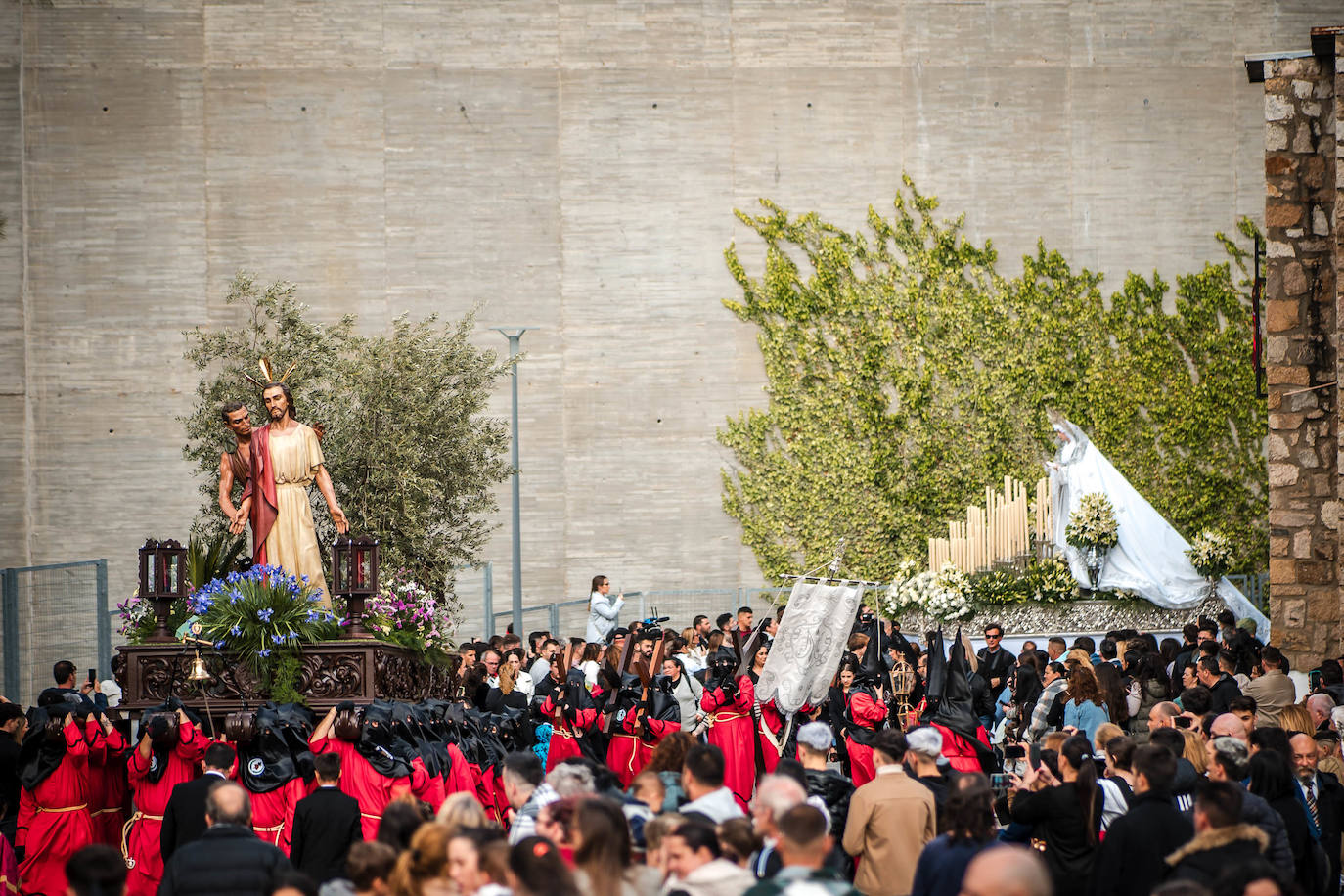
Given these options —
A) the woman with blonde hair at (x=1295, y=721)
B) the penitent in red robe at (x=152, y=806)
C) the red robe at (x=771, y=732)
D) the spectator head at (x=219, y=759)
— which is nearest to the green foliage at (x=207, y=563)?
the penitent in red robe at (x=152, y=806)

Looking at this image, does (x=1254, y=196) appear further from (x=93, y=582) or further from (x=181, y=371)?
(x=93, y=582)

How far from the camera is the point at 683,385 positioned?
97.6ft

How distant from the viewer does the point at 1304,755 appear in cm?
939

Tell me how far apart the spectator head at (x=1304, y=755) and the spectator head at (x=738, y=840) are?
4.48 metres

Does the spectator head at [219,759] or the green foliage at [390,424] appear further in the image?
the green foliage at [390,424]

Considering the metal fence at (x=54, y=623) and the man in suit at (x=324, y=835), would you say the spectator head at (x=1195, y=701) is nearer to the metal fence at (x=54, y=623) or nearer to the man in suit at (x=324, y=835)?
the man in suit at (x=324, y=835)

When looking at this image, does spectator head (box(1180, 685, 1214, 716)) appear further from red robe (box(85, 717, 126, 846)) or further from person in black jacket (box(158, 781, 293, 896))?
red robe (box(85, 717, 126, 846))

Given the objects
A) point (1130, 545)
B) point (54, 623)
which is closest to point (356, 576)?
point (1130, 545)

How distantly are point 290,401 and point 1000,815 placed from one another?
659cm

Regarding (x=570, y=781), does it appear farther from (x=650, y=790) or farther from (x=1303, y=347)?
(x=1303, y=347)

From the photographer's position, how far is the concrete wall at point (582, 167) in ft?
96.6

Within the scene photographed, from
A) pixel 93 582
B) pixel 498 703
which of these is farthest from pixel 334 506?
pixel 93 582

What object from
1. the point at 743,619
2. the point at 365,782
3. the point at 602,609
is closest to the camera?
the point at 365,782

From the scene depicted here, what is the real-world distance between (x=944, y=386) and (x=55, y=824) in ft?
70.7
